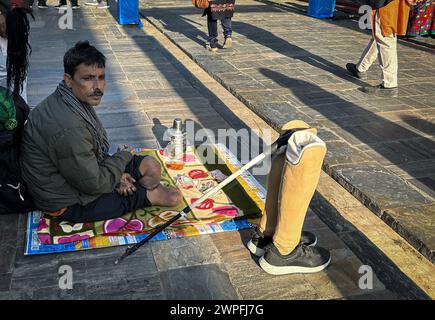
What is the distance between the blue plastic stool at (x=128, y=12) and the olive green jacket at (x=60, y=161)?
7.46 meters

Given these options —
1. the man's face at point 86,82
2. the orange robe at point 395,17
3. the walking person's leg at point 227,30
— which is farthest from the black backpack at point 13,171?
the walking person's leg at point 227,30

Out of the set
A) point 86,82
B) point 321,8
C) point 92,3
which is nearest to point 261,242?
point 86,82

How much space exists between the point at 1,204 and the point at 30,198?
21 centimetres

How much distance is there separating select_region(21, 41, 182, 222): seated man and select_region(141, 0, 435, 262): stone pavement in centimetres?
185

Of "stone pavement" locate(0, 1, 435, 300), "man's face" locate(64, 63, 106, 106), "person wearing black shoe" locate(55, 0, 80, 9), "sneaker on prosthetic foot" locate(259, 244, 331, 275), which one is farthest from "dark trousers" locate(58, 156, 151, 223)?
"person wearing black shoe" locate(55, 0, 80, 9)

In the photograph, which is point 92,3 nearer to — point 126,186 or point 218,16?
point 218,16

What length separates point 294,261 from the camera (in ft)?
8.58

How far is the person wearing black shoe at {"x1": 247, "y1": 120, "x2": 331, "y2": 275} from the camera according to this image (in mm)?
2311

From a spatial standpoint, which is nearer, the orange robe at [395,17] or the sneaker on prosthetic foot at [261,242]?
the sneaker on prosthetic foot at [261,242]

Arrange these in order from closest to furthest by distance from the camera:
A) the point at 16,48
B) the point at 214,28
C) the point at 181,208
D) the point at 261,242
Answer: the point at 261,242, the point at 16,48, the point at 181,208, the point at 214,28

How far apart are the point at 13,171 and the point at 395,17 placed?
14.7 ft

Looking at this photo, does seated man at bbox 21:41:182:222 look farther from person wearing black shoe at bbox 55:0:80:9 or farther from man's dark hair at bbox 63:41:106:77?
person wearing black shoe at bbox 55:0:80:9

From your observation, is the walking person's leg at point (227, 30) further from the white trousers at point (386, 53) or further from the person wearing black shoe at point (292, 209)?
the person wearing black shoe at point (292, 209)

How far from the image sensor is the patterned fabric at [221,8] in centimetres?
719
